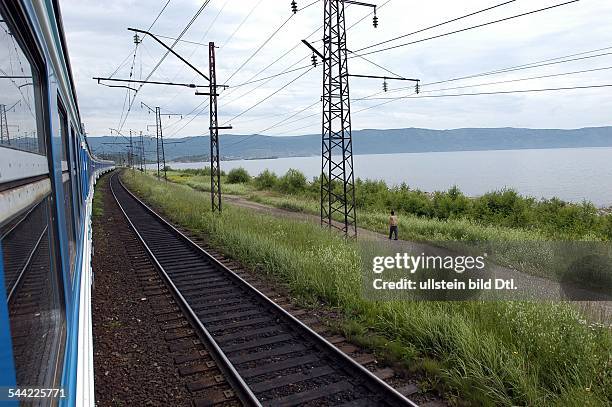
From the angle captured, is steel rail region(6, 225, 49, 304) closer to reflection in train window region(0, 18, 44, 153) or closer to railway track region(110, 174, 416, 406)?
reflection in train window region(0, 18, 44, 153)

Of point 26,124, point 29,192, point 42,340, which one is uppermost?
point 26,124

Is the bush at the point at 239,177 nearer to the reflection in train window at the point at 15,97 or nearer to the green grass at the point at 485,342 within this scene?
the green grass at the point at 485,342

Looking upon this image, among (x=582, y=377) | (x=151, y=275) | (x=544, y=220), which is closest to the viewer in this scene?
(x=582, y=377)

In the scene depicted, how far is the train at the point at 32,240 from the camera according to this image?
1.31 meters

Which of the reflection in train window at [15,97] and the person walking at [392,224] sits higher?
the reflection in train window at [15,97]

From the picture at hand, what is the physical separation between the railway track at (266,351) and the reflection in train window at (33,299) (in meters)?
2.77

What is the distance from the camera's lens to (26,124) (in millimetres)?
1785

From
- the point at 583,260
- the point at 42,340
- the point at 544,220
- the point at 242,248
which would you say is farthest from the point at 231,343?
the point at 544,220

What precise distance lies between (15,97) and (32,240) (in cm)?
62

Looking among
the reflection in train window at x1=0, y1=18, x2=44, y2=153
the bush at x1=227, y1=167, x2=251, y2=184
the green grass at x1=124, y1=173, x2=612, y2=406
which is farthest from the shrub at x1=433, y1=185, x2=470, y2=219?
the bush at x1=227, y1=167, x2=251, y2=184

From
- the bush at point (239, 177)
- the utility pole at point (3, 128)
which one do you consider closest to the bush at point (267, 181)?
the bush at point (239, 177)

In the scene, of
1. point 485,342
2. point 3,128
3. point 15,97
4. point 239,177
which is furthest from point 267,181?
point 3,128

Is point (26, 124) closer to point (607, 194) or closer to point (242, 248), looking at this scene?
point (242, 248)

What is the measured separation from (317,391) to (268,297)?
10.9 feet
